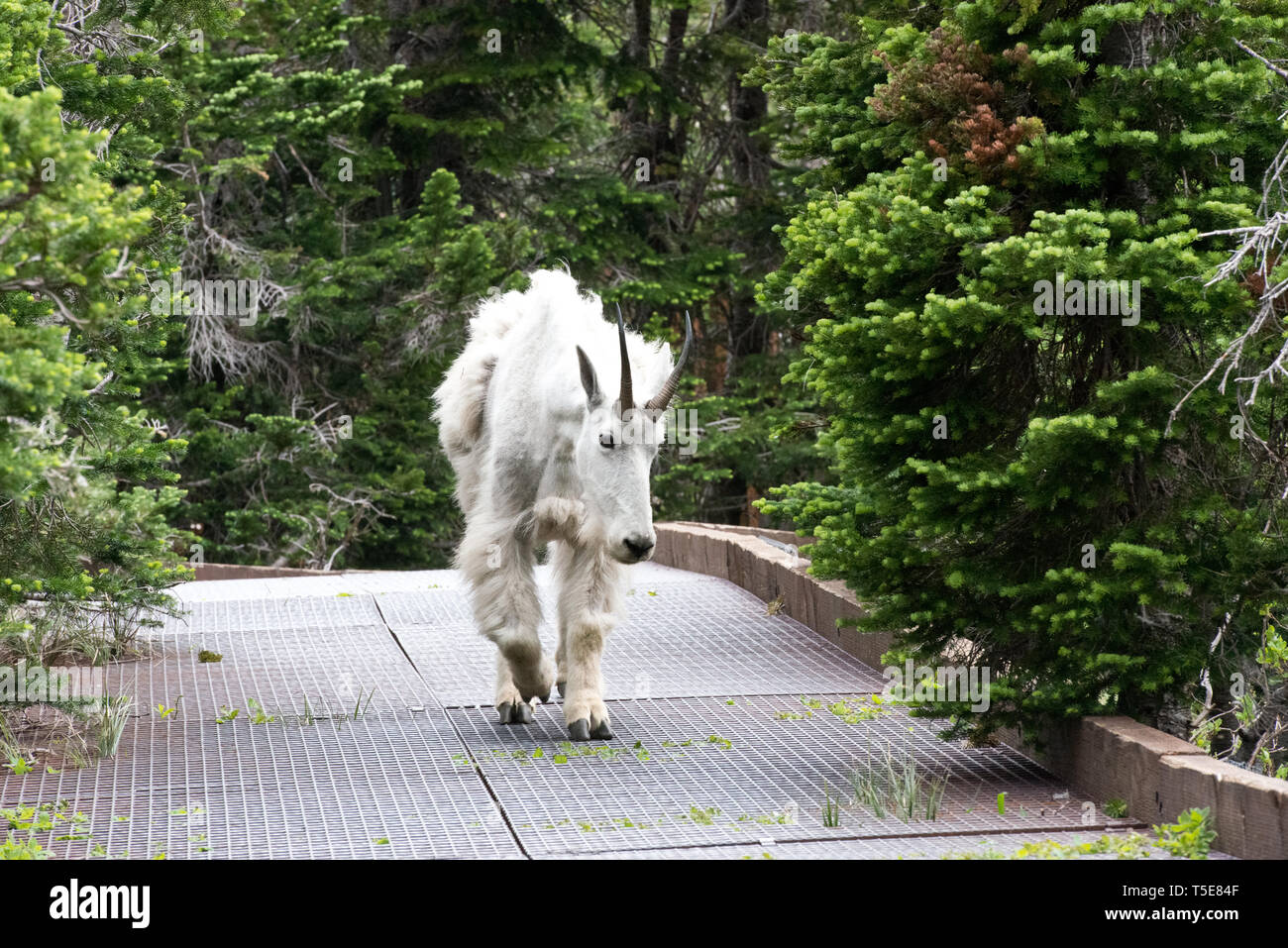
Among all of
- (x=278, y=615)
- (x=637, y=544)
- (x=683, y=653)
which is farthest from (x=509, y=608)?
(x=278, y=615)

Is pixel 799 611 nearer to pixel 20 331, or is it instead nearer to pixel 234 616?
pixel 234 616

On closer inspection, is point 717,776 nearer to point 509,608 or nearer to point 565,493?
point 509,608

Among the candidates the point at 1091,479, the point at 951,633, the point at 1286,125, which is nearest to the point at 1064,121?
the point at 1286,125

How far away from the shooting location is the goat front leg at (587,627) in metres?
7.16

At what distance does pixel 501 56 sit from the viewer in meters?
17.5

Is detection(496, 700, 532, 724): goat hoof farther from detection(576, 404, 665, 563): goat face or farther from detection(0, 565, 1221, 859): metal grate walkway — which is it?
detection(576, 404, 665, 563): goat face

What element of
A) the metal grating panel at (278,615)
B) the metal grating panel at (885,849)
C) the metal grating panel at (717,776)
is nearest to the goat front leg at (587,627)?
the metal grating panel at (717,776)

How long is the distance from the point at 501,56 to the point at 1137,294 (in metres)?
12.9

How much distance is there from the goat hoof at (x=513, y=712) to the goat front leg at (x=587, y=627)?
0.29 metres

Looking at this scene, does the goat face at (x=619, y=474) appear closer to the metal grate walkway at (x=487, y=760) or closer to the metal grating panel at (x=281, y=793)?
the metal grate walkway at (x=487, y=760)

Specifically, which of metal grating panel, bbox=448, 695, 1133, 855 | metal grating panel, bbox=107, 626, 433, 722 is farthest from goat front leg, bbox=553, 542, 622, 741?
metal grating panel, bbox=107, 626, 433, 722

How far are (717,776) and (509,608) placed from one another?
A: 53.3 inches

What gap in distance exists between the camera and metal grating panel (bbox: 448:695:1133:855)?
18.4ft

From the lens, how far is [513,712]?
24.5ft
